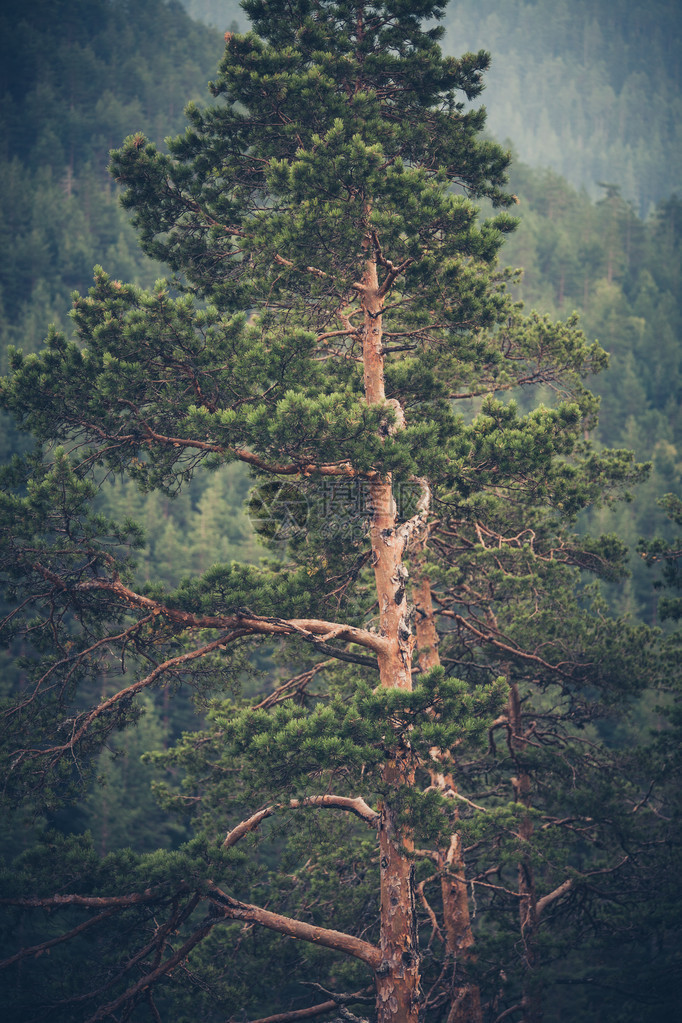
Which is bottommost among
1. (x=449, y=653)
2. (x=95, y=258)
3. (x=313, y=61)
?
(x=449, y=653)

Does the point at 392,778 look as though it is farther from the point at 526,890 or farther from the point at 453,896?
the point at 526,890

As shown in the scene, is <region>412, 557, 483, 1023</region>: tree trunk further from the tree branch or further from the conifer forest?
the tree branch

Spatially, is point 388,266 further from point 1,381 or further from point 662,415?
point 662,415

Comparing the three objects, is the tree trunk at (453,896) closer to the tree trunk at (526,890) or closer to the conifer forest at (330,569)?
the conifer forest at (330,569)

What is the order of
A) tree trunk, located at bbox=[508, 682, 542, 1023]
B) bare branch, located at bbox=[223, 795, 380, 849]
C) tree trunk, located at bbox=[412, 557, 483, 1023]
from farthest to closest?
tree trunk, located at bbox=[508, 682, 542, 1023] < tree trunk, located at bbox=[412, 557, 483, 1023] < bare branch, located at bbox=[223, 795, 380, 849]

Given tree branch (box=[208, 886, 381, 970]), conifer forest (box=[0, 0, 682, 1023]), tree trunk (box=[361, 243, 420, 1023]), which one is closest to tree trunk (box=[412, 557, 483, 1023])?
conifer forest (box=[0, 0, 682, 1023])

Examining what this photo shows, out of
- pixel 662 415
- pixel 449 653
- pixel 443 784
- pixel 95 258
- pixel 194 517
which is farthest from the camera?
pixel 95 258

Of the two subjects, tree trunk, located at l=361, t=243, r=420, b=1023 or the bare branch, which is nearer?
tree trunk, located at l=361, t=243, r=420, b=1023

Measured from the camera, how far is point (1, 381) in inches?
329

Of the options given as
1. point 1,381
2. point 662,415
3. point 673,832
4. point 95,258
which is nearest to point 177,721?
point 673,832

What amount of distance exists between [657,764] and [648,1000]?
3.45 meters

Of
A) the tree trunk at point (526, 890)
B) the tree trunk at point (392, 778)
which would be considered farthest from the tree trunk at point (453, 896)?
the tree trunk at point (392, 778)

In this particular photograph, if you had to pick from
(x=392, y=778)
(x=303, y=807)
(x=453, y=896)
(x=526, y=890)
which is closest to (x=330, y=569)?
(x=392, y=778)

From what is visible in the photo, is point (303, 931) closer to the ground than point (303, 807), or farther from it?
closer to the ground
